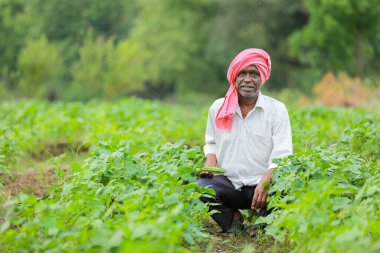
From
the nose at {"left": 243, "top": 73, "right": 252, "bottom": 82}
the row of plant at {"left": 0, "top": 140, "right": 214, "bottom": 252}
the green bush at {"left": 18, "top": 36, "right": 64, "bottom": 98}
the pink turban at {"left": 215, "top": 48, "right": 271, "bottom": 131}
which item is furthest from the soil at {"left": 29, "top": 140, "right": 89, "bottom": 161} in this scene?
the green bush at {"left": 18, "top": 36, "right": 64, "bottom": 98}

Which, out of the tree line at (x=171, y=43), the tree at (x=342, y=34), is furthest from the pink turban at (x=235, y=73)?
the tree line at (x=171, y=43)

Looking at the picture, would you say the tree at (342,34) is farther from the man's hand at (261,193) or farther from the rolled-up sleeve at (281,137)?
the man's hand at (261,193)

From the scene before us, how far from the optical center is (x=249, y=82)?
471 cm

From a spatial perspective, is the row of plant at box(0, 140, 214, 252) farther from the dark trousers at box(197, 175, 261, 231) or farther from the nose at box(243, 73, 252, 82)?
the nose at box(243, 73, 252, 82)

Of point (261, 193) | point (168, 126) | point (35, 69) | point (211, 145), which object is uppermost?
point (211, 145)

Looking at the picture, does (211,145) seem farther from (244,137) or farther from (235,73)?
(235,73)

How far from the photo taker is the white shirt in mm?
Result: 4676

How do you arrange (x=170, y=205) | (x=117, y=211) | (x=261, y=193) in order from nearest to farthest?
(x=170, y=205) < (x=117, y=211) < (x=261, y=193)

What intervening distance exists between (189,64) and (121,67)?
11.0 m

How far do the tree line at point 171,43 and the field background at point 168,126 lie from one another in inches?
3.7

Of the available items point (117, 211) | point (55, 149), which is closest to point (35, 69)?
point (55, 149)

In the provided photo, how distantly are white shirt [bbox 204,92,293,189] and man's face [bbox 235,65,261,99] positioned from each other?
0.09 meters

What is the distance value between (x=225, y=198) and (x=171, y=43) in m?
37.2

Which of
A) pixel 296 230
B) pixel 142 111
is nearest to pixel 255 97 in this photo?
pixel 296 230
